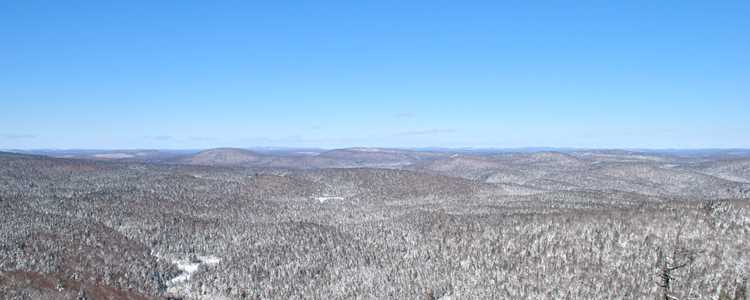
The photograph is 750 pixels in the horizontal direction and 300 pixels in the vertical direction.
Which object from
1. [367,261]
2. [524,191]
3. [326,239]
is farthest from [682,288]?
[524,191]

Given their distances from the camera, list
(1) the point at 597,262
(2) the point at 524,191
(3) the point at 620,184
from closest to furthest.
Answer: (1) the point at 597,262
(2) the point at 524,191
(3) the point at 620,184

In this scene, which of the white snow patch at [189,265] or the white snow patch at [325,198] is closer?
the white snow patch at [189,265]

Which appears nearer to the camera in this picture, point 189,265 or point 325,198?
point 189,265

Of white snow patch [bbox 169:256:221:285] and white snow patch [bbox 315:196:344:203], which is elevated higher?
white snow patch [bbox 315:196:344:203]

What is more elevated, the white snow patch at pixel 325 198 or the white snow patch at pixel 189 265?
the white snow patch at pixel 325 198

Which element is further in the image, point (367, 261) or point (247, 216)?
point (247, 216)

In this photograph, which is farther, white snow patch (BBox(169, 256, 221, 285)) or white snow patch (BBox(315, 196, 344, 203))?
white snow patch (BBox(315, 196, 344, 203))

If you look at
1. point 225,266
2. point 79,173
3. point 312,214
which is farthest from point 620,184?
point 79,173

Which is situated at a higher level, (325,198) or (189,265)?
(325,198)

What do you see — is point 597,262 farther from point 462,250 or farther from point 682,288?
point 462,250

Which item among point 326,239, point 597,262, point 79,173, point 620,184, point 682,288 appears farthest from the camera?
point 620,184
